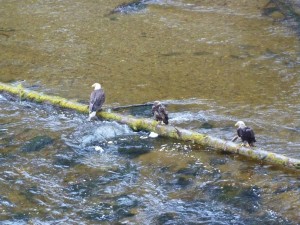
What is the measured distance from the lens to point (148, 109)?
1322 cm

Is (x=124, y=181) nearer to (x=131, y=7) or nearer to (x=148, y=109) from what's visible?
(x=148, y=109)

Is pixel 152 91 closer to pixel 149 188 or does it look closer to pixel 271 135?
pixel 271 135

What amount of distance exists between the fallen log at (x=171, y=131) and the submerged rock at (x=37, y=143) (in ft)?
3.93

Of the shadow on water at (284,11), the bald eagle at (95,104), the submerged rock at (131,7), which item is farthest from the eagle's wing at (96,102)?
the submerged rock at (131,7)

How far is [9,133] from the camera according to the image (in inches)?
478

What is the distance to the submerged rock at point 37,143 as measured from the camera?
11.5m

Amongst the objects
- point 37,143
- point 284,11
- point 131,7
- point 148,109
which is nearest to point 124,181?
point 37,143

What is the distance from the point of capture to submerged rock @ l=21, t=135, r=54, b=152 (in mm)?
11508

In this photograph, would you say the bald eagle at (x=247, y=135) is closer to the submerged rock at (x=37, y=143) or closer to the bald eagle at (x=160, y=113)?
the bald eagle at (x=160, y=113)

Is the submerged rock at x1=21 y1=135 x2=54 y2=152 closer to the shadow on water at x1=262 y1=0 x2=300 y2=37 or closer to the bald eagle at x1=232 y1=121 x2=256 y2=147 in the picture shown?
the bald eagle at x1=232 y1=121 x2=256 y2=147

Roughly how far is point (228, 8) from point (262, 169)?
43.1 feet

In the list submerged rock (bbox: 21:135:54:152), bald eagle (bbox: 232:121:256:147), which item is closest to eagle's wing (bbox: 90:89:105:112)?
submerged rock (bbox: 21:135:54:152)

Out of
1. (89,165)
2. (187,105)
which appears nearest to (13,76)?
(187,105)

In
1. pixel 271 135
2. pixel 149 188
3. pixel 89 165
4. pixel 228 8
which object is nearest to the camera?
pixel 149 188
